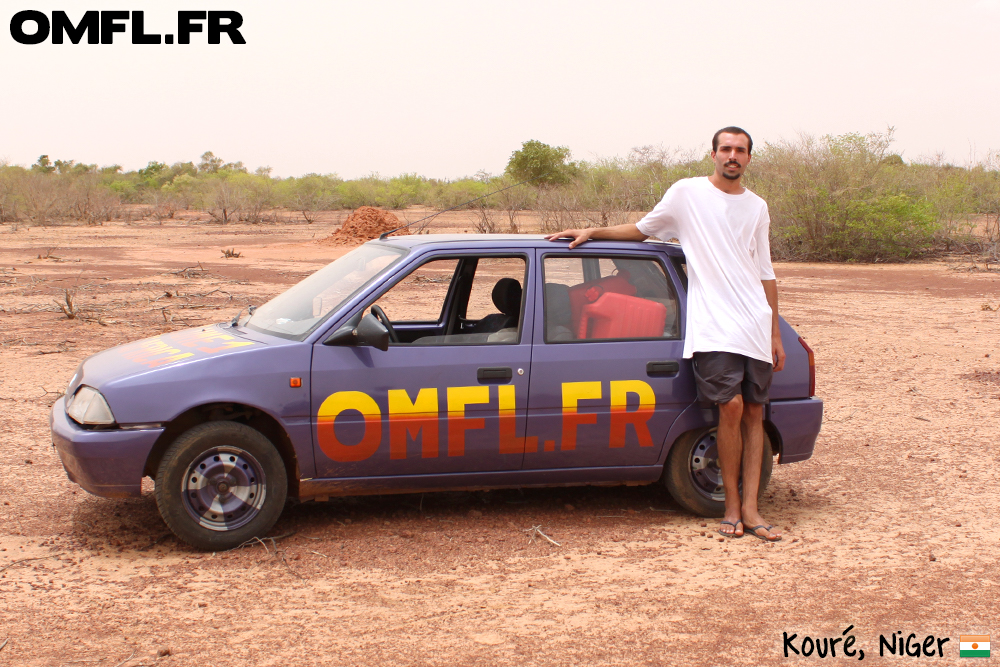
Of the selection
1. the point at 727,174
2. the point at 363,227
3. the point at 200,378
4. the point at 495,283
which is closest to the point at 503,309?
the point at 495,283

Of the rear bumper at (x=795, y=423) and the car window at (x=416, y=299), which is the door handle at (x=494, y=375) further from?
the car window at (x=416, y=299)

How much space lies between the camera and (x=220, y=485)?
4.43 meters

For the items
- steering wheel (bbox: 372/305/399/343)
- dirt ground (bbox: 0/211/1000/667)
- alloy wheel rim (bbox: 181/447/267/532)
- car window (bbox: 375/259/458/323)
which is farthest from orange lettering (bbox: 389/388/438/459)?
car window (bbox: 375/259/458/323)

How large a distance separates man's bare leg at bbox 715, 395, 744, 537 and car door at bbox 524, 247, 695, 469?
0.81ft

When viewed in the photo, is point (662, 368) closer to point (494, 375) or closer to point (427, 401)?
point (494, 375)

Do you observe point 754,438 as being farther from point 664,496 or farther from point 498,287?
point 498,287

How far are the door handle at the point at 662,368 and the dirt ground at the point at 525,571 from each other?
2.84 ft

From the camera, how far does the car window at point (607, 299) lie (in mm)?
4895

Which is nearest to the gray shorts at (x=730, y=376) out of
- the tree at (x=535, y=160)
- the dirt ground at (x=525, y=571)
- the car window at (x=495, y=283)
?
the dirt ground at (x=525, y=571)

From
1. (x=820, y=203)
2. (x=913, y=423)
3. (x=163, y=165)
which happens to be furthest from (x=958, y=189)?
(x=163, y=165)

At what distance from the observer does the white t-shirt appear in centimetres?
472

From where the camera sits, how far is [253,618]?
3.76 metres

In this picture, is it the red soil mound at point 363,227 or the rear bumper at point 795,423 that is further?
the red soil mound at point 363,227

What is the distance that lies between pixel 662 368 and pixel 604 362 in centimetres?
33
